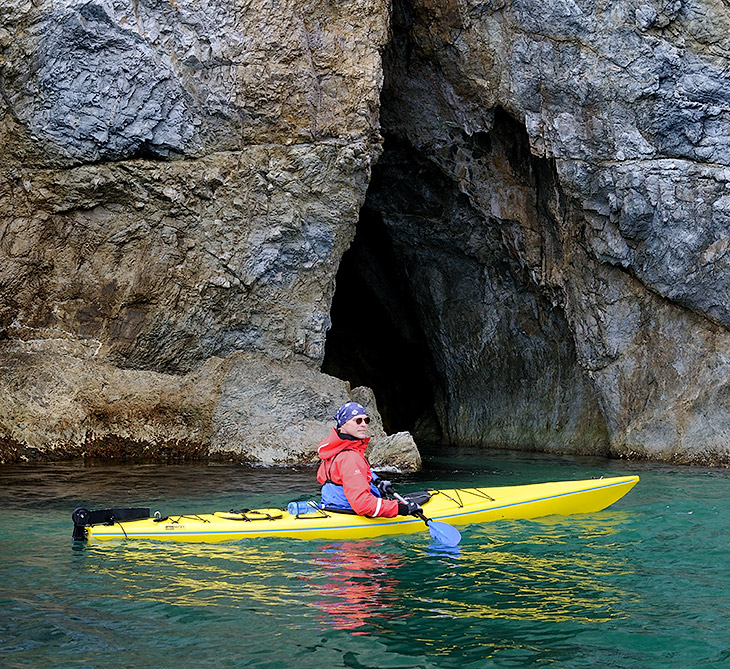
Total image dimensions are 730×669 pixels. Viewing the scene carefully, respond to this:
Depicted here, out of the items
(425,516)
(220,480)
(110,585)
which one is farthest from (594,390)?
(110,585)

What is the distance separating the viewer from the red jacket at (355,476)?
7266 millimetres

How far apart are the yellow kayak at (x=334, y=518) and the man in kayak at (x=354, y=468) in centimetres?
20

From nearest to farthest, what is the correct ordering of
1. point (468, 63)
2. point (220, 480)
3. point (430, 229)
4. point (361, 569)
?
point (361, 569)
point (220, 480)
point (468, 63)
point (430, 229)

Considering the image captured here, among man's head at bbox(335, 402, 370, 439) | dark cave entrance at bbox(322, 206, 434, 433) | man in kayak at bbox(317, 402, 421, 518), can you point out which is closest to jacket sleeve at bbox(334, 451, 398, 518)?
man in kayak at bbox(317, 402, 421, 518)

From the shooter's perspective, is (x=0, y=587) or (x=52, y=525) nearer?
(x=0, y=587)

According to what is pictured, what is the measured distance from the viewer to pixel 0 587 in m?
5.42

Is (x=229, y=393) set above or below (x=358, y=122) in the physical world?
below

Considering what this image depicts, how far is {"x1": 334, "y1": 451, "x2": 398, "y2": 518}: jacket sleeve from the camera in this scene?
23.8 ft

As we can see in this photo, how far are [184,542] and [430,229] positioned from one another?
1224 centimetres

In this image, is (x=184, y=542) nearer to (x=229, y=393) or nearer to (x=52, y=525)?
(x=52, y=525)

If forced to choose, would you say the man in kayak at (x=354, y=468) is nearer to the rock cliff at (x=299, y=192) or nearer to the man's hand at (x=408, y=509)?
the man's hand at (x=408, y=509)

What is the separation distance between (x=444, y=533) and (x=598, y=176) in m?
9.21

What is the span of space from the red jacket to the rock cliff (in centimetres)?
532

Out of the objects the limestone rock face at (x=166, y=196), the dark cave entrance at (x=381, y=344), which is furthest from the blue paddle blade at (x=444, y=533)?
the dark cave entrance at (x=381, y=344)
